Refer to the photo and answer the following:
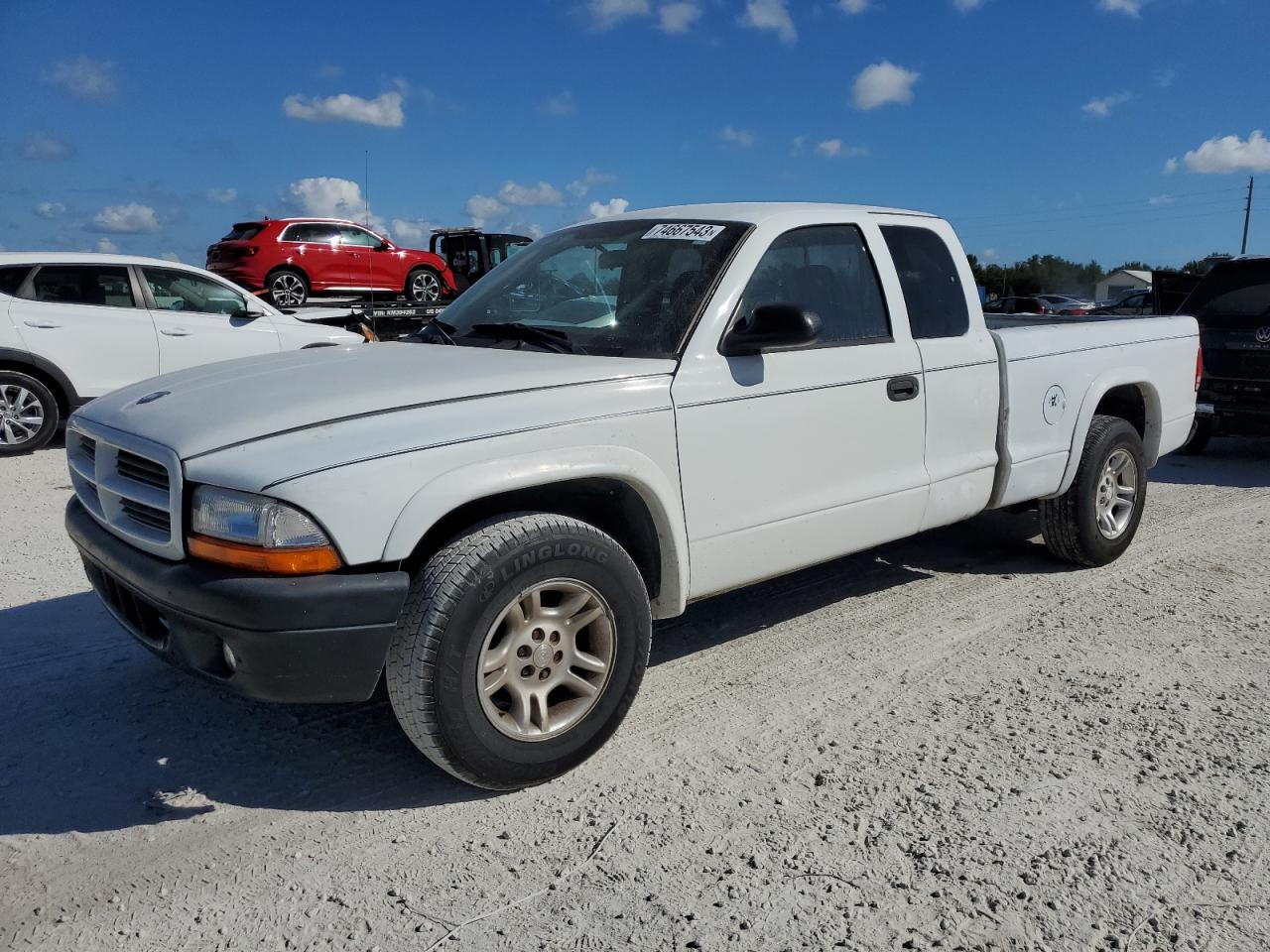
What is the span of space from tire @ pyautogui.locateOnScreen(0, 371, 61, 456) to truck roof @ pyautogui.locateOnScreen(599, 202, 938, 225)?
6.78 metres

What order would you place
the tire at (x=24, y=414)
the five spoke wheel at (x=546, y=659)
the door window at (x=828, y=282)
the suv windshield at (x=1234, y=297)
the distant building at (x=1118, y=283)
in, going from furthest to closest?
the distant building at (x=1118, y=283)
the tire at (x=24, y=414)
the suv windshield at (x=1234, y=297)
the door window at (x=828, y=282)
the five spoke wheel at (x=546, y=659)

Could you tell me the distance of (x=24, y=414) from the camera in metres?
8.77

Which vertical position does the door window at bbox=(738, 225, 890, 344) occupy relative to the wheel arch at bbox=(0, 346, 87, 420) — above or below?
above

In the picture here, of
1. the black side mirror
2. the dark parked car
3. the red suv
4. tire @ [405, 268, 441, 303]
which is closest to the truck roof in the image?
the black side mirror

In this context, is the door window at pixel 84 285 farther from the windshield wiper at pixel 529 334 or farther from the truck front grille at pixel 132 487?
the windshield wiper at pixel 529 334

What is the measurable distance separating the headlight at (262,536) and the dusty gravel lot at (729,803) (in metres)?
0.84

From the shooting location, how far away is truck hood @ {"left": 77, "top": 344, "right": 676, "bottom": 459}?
2.87 m

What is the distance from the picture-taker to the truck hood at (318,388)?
2.87 metres

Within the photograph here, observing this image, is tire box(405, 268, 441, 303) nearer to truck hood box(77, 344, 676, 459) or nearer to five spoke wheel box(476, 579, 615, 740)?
truck hood box(77, 344, 676, 459)

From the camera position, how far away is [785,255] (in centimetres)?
392

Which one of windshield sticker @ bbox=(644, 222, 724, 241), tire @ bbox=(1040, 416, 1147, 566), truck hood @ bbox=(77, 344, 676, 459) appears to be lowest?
tire @ bbox=(1040, 416, 1147, 566)

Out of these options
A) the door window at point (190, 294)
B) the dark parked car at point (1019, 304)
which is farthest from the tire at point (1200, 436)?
the dark parked car at point (1019, 304)

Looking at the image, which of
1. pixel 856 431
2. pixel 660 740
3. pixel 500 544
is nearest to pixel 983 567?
pixel 856 431

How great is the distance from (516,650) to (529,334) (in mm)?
1282
